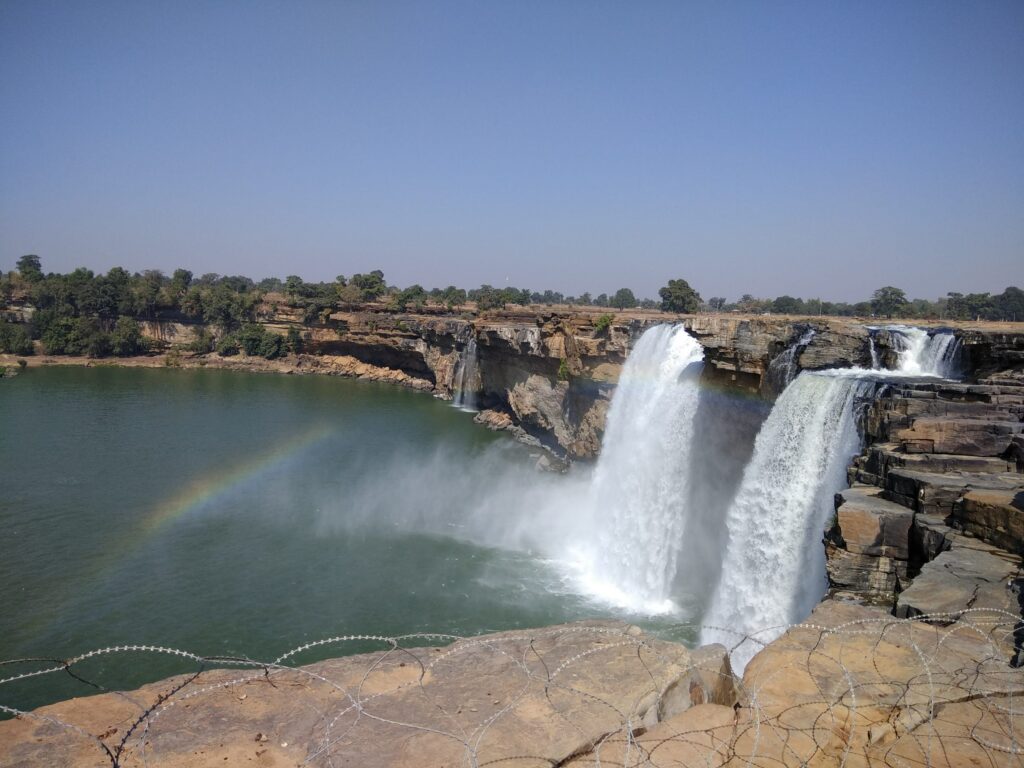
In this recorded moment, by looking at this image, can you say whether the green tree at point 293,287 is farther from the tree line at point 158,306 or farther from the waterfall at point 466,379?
the waterfall at point 466,379

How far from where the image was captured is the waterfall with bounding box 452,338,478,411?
4616 centimetres

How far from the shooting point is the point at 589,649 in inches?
265

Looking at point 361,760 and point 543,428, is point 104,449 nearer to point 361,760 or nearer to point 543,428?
point 543,428

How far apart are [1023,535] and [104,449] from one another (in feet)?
106

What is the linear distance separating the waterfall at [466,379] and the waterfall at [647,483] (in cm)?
2057

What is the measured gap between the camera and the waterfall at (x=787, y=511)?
13103mm

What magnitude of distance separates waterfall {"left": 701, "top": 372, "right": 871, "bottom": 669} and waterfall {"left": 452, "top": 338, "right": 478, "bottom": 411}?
31719 mm

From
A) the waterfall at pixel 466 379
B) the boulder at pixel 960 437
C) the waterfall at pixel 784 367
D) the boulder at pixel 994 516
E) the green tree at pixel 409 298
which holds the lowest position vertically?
the waterfall at pixel 466 379

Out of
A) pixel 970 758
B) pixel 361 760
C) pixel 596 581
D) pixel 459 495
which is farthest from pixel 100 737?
pixel 459 495

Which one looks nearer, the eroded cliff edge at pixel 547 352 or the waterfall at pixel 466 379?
the eroded cliff edge at pixel 547 352

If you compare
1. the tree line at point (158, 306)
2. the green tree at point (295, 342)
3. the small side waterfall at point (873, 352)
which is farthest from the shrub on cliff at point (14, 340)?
the small side waterfall at point (873, 352)

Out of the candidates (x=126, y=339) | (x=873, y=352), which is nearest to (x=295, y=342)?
(x=126, y=339)

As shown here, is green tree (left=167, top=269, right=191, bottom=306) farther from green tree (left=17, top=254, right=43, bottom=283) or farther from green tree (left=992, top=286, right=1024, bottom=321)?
green tree (left=992, top=286, right=1024, bottom=321)

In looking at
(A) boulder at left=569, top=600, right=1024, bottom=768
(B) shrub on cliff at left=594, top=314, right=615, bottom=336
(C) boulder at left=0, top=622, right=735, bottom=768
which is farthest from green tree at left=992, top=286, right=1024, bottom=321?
(C) boulder at left=0, top=622, right=735, bottom=768
